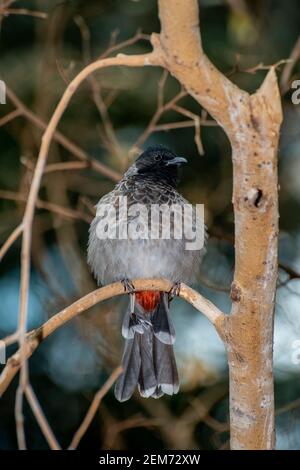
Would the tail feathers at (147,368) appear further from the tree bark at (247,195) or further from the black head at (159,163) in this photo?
the tree bark at (247,195)

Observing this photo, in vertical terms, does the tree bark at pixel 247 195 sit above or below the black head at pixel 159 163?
below

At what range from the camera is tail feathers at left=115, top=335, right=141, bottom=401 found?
13.3ft

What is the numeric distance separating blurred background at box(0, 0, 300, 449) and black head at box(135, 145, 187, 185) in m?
0.36

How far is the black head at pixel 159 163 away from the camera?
15.6 feet

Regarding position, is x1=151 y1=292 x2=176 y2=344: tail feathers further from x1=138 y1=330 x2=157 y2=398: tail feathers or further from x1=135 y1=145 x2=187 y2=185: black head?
x1=135 y1=145 x2=187 y2=185: black head

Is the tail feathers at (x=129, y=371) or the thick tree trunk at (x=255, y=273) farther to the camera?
the tail feathers at (x=129, y=371)

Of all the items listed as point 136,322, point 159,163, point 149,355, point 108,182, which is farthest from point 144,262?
point 108,182

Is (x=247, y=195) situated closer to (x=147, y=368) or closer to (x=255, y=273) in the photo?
(x=255, y=273)

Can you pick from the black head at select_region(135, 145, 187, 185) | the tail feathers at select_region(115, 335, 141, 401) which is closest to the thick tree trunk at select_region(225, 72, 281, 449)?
the tail feathers at select_region(115, 335, 141, 401)

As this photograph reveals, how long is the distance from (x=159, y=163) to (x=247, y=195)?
7.82ft

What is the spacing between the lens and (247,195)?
8.01 ft

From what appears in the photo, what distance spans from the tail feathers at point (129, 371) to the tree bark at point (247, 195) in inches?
50.8

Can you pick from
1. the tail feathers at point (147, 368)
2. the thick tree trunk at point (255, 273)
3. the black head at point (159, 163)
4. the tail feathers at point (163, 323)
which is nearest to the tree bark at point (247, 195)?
the thick tree trunk at point (255, 273)

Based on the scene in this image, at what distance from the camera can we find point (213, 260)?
18.8 feet
